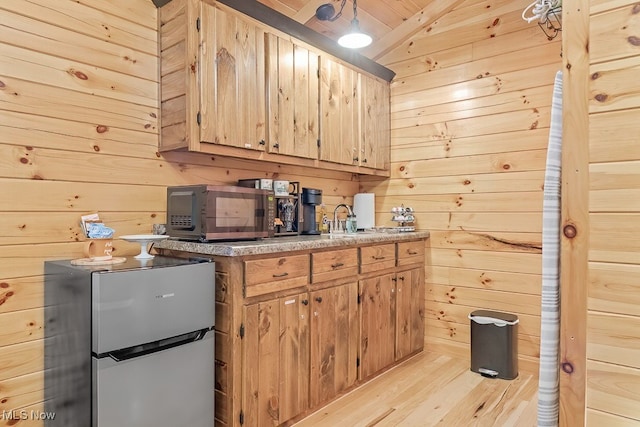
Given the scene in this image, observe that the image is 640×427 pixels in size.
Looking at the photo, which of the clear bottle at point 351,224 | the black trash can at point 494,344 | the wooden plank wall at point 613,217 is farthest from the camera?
the clear bottle at point 351,224

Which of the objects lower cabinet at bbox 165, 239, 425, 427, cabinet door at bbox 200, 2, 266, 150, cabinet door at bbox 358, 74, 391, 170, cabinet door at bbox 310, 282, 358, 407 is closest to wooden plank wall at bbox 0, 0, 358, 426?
cabinet door at bbox 200, 2, 266, 150

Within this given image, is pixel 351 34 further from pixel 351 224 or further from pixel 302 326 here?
pixel 302 326

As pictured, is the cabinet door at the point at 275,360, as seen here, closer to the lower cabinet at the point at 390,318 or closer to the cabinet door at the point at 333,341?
the cabinet door at the point at 333,341

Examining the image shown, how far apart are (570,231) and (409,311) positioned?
239 centimetres

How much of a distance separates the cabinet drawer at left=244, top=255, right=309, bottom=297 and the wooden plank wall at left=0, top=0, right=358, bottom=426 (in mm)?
780

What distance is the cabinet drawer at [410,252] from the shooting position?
10.5ft

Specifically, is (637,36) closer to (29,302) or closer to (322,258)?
(322,258)

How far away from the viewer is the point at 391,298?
3.08 m

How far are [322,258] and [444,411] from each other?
47.0 inches

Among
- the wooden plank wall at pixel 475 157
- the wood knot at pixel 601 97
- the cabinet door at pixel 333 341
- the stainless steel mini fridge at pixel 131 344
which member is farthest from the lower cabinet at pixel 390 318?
the wood knot at pixel 601 97

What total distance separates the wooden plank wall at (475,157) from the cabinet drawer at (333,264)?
3.74 feet

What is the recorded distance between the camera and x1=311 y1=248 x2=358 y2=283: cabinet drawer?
241 centimetres

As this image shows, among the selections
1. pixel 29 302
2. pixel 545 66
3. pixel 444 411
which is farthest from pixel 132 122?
pixel 545 66

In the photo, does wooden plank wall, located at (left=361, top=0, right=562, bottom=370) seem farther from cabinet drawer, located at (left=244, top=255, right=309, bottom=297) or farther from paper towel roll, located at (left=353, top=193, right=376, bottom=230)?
cabinet drawer, located at (left=244, top=255, right=309, bottom=297)
